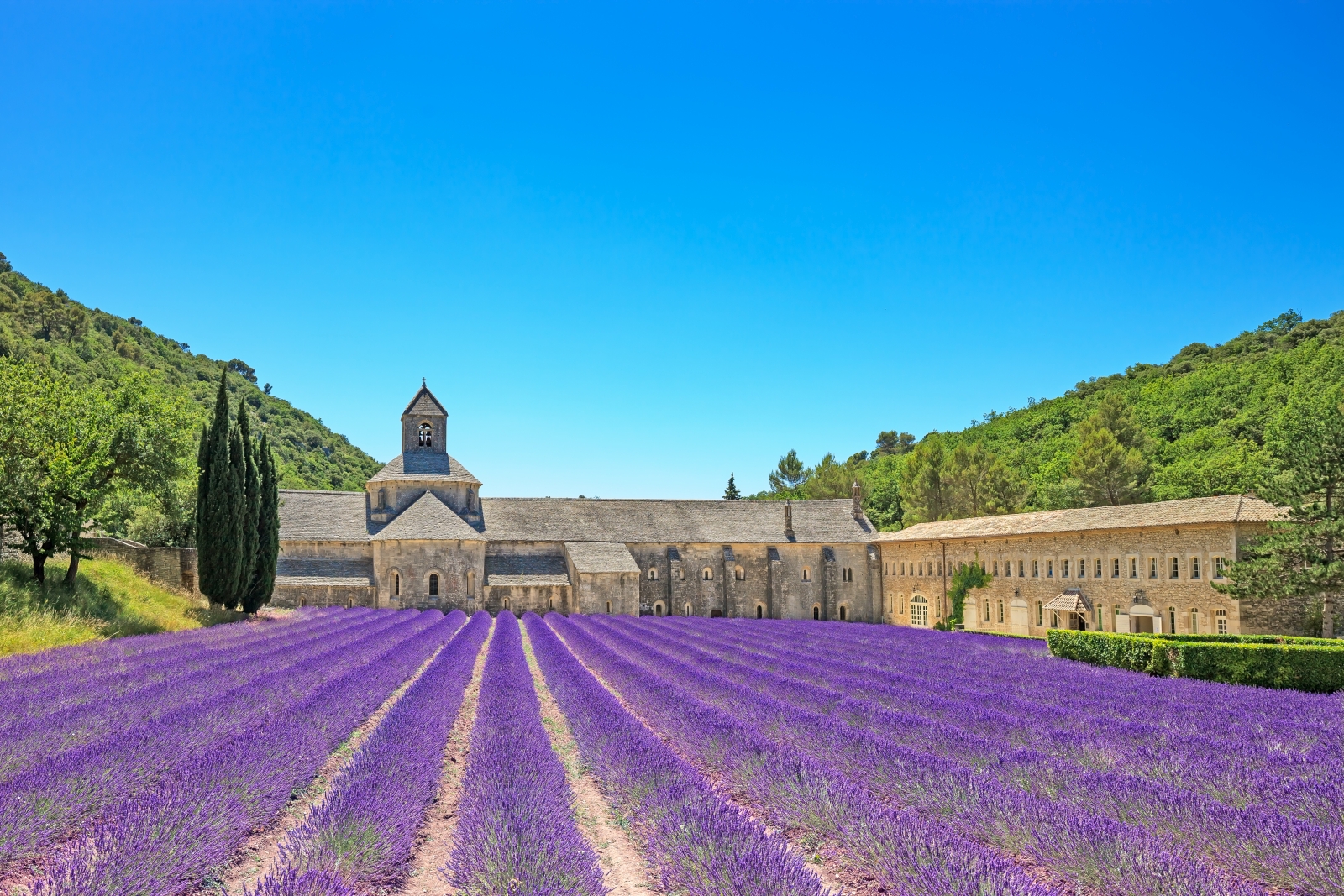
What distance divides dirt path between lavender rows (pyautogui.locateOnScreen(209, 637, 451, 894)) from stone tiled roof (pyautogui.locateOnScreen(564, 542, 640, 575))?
111 ft

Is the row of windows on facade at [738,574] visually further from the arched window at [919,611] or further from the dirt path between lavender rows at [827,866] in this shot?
the dirt path between lavender rows at [827,866]

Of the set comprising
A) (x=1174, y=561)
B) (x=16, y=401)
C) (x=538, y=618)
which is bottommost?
(x=538, y=618)

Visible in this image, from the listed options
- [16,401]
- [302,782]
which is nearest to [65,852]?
[302,782]

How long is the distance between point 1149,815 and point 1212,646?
14009 mm

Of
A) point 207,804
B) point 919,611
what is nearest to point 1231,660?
point 207,804

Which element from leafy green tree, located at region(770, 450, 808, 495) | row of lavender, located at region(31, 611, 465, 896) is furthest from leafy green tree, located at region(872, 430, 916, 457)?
row of lavender, located at region(31, 611, 465, 896)

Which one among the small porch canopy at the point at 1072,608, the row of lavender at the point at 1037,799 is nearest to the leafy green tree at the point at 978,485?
the small porch canopy at the point at 1072,608

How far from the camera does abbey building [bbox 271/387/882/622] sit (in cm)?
4394

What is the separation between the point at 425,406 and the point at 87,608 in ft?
103

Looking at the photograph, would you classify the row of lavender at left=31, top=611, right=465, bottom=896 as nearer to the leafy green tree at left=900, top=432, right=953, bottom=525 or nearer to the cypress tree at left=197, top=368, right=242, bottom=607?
the cypress tree at left=197, top=368, right=242, bottom=607

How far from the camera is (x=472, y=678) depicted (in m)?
18.2

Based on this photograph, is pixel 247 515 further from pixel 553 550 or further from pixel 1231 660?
pixel 1231 660

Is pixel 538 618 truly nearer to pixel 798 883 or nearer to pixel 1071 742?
pixel 1071 742

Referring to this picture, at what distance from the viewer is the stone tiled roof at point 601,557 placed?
44.6 m
